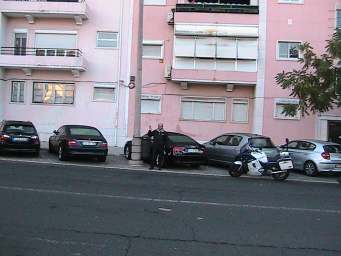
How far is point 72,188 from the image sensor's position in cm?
1256

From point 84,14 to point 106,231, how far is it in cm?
2320

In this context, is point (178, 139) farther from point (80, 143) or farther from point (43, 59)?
point (43, 59)

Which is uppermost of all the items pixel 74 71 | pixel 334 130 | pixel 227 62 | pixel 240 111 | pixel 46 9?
pixel 46 9

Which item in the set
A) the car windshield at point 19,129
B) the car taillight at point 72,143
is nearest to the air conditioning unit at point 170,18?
the car windshield at point 19,129

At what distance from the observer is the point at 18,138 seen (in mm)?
21109

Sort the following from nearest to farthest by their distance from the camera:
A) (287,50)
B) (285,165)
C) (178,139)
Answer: (285,165)
(178,139)
(287,50)

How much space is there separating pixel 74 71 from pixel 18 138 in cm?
959

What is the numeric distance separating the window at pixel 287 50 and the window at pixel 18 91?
48.1 feet

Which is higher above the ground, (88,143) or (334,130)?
(334,130)

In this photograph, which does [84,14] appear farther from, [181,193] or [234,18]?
[181,193]

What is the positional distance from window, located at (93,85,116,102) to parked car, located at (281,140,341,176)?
12.3 metres

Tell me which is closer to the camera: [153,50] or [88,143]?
[88,143]

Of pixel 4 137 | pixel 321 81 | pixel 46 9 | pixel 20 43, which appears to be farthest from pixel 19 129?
pixel 321 81

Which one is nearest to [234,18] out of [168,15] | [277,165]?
[168,15]
